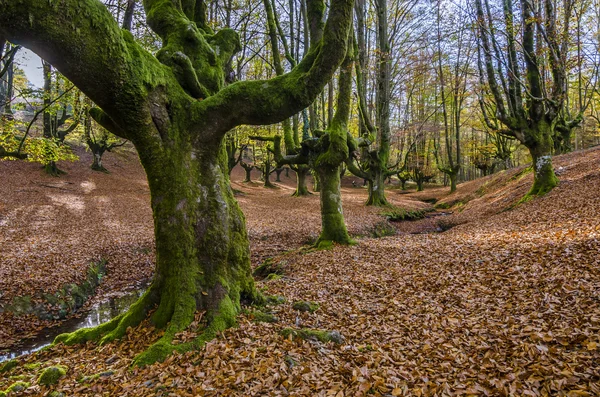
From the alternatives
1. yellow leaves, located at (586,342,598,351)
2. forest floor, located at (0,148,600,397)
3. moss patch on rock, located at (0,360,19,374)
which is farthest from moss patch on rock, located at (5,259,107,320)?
yellow leaves, located at (586,342,598,351)

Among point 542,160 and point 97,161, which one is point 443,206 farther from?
point 97,161

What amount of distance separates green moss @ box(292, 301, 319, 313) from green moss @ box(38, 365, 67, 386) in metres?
3.19

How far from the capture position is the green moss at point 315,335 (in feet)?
14.3

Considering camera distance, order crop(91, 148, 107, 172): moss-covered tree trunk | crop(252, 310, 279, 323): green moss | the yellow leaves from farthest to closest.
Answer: crop(91, 148, 107, 172): moss-covered tree trunk → crop(252, 310, 279, 323): green moss → the yellow leaves

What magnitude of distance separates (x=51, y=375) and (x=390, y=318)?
4.52 metres

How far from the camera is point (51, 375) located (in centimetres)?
382

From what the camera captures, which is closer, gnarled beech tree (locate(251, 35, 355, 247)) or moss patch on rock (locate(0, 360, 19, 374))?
moss patch on rock (locate(0, 360, 19, 374))

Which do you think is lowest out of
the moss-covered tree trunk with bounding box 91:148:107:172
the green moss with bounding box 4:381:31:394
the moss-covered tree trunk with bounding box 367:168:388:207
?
the green moss with bounding box 4:381:31:394

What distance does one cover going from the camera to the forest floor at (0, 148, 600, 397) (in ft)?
11.1

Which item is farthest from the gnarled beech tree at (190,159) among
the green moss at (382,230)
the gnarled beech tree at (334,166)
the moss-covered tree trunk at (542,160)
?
the moss-covered tree trunk at (542,160)

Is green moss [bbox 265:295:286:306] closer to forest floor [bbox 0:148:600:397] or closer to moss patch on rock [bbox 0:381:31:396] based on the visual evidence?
forest floor [bbox 0:148:600:397]

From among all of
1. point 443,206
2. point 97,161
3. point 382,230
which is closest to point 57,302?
point 382,230

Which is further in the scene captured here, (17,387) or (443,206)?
(443,206)

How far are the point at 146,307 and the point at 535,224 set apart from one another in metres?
10.3
